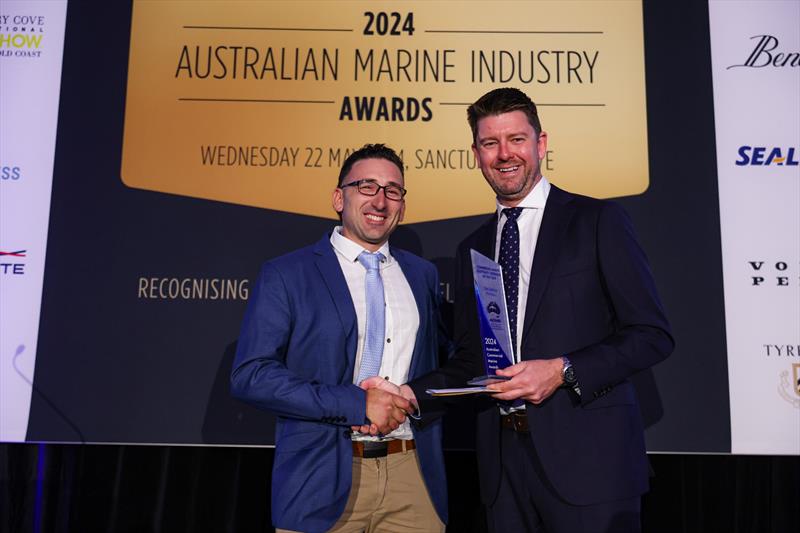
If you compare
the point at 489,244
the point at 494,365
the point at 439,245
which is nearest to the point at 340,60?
the point at 439,245

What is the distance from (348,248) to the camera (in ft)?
7.31

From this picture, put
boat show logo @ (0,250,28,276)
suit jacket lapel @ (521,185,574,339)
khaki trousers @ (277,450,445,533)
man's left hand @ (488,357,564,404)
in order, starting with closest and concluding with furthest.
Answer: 1. man's left hand @ (488,357,564,404)
2. suit jacket lapel @ (521,185,574,339)
3. khaki trousers @ (277,450,445,533)
4. boat show logo @ (0,250,28,276)

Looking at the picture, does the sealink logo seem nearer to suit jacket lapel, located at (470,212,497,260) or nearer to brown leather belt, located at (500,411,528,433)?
suit jacket lapel, located at (470,212,497,260)

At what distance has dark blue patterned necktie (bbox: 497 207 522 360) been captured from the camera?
1.94m

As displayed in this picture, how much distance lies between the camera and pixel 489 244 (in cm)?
216

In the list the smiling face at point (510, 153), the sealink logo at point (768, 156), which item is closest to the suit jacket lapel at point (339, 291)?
the smiling face at point (510, 153)

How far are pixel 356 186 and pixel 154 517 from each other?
1.99m

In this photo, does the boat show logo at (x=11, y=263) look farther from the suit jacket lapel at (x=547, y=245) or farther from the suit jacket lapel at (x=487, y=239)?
the suit jacket lapel at (x=547, y=245)

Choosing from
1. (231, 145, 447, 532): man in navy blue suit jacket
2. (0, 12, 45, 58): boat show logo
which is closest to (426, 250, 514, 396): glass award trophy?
(231, 145, 447, 532): man in navy blue suit jacket

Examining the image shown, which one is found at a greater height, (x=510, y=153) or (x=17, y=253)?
(x=510, y=153)

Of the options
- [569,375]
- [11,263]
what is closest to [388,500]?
[569,375]

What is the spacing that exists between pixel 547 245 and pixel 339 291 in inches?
26.7

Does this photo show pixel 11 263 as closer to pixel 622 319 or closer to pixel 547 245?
pixel 547 245

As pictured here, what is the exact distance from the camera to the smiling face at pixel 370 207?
219cm
